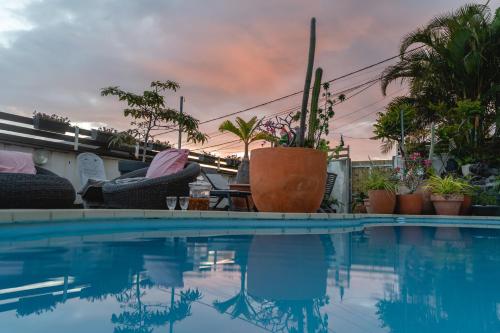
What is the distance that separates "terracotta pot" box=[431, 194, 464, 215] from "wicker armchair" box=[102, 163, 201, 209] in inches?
171

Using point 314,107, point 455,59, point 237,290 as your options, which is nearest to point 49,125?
point 314,107

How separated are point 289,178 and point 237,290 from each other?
115 inches

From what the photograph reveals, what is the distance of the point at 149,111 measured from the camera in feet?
24.3

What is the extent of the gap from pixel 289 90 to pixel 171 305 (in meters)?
13.3

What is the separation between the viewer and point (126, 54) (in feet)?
26.8

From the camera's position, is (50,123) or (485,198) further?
(50,123)

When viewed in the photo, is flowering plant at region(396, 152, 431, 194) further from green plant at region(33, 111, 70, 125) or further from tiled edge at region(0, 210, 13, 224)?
green plant at region(33, 111, 70, 125)

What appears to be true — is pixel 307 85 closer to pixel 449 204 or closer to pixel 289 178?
pixel 289 178

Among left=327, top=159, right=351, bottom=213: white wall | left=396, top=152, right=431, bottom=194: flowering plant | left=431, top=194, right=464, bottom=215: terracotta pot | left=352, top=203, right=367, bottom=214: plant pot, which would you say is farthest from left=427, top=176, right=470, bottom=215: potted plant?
left=327, top=159, right=351, bottom=213: white wall

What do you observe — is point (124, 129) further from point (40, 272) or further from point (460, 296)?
point (460, 296)

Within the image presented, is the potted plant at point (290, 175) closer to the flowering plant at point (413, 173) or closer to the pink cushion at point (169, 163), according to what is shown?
the pink cushion at point (169, 163)

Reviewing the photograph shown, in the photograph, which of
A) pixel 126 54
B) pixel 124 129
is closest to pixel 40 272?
pixel 124 129

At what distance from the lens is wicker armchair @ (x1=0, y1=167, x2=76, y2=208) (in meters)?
3.20

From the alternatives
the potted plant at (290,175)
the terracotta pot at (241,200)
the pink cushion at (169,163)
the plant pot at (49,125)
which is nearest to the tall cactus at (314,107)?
the potted plant at (290,175)
